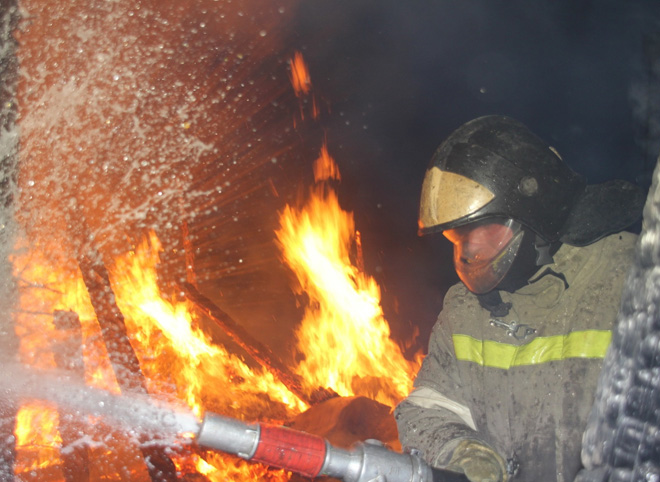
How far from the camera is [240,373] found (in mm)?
6039

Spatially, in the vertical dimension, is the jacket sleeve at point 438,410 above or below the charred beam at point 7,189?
below

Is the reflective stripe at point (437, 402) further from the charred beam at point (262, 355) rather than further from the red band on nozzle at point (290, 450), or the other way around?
the charred beam at point (262, 355)

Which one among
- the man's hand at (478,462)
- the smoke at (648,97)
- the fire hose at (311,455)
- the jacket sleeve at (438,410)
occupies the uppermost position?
the smoke at (648,97)

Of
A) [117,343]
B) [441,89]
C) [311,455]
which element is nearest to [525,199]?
[311,455]

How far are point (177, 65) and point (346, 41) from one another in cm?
296

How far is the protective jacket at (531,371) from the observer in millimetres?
2361

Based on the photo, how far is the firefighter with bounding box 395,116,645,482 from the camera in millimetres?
2398

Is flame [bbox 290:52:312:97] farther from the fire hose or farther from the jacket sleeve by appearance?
the fire hose

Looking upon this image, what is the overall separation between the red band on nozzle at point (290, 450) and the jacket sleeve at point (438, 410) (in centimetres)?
100

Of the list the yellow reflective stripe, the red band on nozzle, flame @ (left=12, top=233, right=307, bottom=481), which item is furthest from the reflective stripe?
flame @ (left=12, top=233, right=307, bottom=481)

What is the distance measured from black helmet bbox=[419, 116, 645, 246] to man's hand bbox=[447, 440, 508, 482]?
113cm

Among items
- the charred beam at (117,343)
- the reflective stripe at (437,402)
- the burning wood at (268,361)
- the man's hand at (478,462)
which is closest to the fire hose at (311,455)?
the man's hand at (478,462)

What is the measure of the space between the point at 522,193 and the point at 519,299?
0.59 meters

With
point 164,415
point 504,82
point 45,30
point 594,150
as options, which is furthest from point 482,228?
point 504,82
